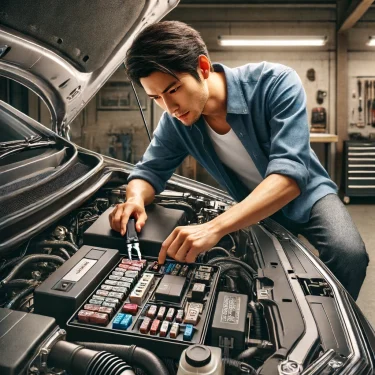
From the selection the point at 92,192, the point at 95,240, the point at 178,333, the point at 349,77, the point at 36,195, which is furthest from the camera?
the point at 349,77

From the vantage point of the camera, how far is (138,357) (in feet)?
1.98

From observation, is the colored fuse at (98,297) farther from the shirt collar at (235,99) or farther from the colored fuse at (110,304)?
the shirt collar at (235,99)

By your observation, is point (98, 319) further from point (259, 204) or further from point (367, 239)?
point (367, 239)

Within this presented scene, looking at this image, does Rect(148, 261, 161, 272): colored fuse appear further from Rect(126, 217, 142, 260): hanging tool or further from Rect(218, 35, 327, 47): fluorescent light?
Rect(218, 35, 327, 47): fluorescent light

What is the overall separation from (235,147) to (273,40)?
470cm

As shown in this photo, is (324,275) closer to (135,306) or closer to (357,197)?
(135,306)

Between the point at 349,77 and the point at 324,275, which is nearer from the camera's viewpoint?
the point at 324,275

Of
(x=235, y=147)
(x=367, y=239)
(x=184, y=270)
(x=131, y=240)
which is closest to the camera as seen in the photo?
(x=184, y=270)

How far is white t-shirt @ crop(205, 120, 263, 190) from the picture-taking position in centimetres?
144

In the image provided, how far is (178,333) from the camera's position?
2.15 ft

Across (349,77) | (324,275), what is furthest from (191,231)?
(349,77)

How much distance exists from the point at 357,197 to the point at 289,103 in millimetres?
4901

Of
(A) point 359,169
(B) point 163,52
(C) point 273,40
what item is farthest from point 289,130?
(C) point 273,40

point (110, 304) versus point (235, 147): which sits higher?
point (235, 147)
